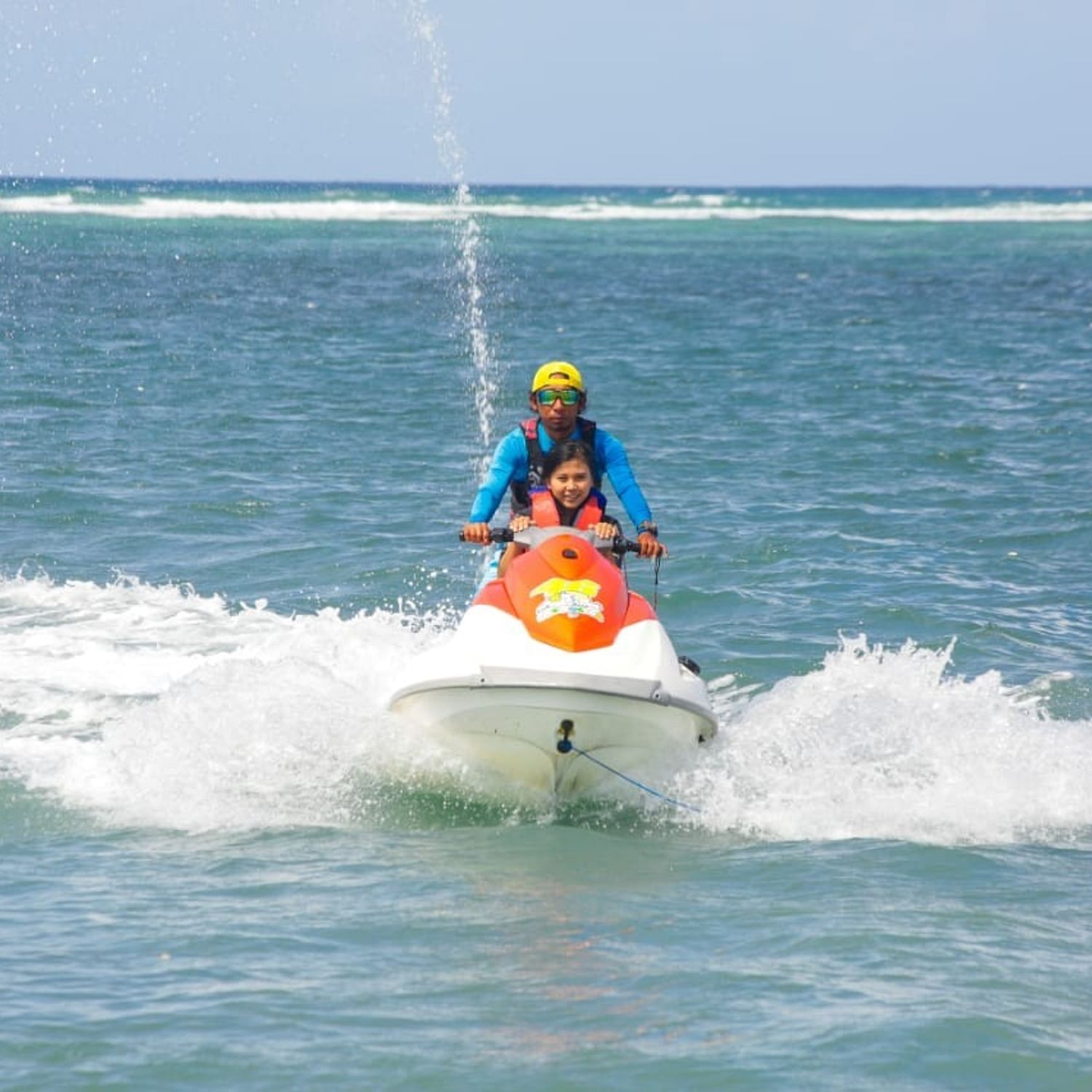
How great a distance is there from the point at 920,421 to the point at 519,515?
11436 mm

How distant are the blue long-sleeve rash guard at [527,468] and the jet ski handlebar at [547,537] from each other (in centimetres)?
40

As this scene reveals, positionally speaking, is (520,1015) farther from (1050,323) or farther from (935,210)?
(935,210)

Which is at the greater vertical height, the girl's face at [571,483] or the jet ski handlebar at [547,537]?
the girl's face at [571,483]

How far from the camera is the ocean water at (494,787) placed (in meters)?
5.71

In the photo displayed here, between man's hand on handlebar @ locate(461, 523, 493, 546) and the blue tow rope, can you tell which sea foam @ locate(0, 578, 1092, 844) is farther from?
man's hand on handlebar @ locate(461, 523, 493, 546)

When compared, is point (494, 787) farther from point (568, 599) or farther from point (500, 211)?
point (500, 211)

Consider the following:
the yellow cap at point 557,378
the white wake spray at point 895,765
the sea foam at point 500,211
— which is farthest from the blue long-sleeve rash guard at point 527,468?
the sea foam at point 500,211

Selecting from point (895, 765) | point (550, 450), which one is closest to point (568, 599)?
point (550, 450)

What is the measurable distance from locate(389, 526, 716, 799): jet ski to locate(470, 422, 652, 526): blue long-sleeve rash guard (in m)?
1.02

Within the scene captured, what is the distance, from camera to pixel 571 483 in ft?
29.2

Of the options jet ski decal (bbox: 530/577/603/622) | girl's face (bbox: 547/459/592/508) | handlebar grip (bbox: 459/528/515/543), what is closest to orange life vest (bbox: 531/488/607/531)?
girl's face (bbox: 547/459/592/508)

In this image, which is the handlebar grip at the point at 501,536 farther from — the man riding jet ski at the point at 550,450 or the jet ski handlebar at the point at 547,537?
the man riding jet ski at the point at 550,450

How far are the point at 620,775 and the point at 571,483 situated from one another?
1.63 metres

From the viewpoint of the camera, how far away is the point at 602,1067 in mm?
5438
